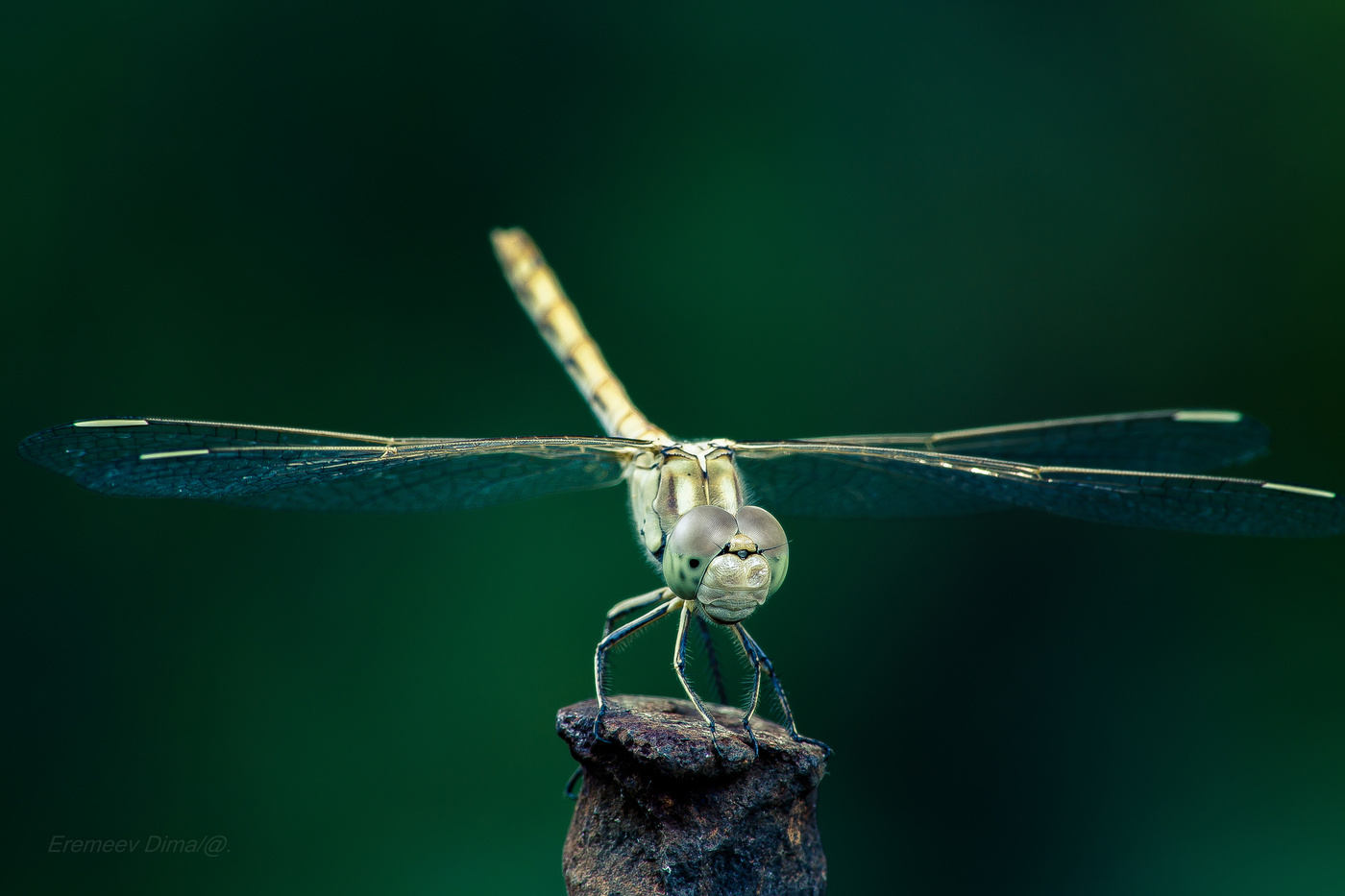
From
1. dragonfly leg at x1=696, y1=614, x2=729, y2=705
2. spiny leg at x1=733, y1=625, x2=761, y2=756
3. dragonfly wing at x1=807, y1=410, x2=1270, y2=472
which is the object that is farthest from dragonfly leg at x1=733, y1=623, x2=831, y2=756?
dragonfly wing at x1=807, y1=410, x2=1270, y2=472

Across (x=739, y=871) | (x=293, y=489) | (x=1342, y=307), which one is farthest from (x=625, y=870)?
(x=1342, y=307)

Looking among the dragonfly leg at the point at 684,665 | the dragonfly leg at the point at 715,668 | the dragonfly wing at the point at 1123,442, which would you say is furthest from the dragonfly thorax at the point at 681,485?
A: the dragonfly wing at the point at 1123,442

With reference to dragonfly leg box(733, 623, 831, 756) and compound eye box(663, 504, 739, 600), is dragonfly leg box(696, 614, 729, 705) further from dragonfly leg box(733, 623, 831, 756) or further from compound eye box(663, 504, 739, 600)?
compound eye box(663, 504, 739, 600)

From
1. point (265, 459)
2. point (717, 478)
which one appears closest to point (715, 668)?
point (717, 478)

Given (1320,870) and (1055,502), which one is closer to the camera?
(1055,502)

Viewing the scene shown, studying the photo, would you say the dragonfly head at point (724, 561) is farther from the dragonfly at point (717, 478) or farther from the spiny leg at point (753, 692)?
the spiny leg at point (753, 692)

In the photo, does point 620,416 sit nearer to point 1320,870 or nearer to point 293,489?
point 293,489
